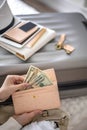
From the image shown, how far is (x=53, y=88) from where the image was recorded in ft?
3.18

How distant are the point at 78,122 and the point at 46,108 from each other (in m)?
0.22

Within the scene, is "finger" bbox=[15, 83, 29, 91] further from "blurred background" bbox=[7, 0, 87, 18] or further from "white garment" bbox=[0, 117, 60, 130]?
"blurred background" bbox=[7, 0, 87, 18]

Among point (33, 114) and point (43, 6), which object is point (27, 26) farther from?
point (43, 6)

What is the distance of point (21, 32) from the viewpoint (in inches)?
45.2

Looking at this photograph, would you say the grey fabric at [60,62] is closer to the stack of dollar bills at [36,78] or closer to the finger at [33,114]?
the stack of dollar bills at [36,78]

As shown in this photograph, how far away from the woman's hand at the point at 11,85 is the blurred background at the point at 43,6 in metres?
0.83

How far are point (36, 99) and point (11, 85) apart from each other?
0.11m

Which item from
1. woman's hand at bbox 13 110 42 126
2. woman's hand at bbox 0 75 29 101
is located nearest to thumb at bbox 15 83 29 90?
woman's hand at bbox 0 75 29 101

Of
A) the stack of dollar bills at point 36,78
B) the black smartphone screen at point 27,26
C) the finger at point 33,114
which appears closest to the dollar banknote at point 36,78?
the stack of dollar bills at point 36,78

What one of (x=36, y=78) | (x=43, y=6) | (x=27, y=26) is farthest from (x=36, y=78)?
(x=43, y=6)

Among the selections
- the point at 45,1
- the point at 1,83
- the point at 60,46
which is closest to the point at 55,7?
the point at 45,1

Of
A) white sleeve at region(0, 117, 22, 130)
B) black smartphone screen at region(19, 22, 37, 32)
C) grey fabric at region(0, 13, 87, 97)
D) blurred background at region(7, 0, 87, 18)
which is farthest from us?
blurred background at region(7, 0, 87, 18)

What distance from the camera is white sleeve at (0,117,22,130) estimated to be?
894 mm

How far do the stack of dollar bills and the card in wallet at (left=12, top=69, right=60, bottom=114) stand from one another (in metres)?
0.02
